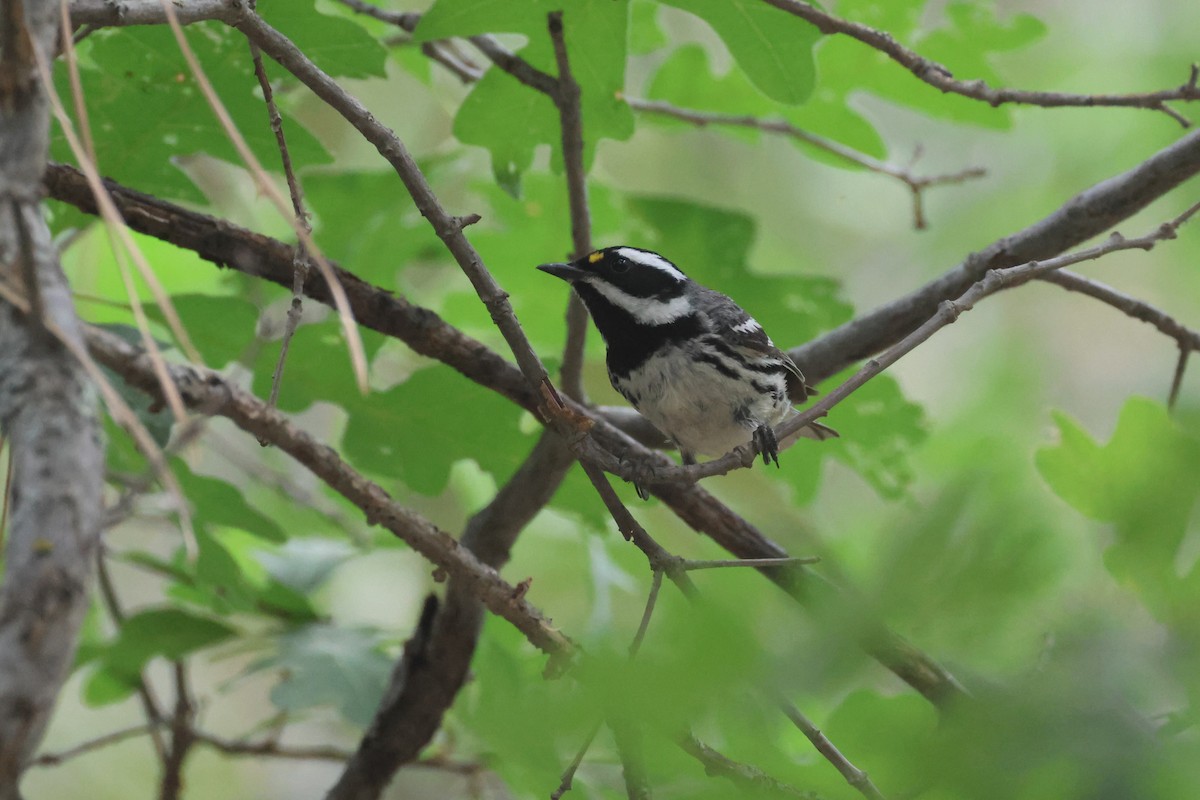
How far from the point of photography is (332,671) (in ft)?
9.07

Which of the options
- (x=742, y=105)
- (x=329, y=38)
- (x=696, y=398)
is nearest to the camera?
(x=329, y=38)

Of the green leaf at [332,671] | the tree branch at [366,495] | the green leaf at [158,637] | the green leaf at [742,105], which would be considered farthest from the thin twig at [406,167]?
the green leaf at [742,105]

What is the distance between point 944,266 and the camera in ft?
20.0

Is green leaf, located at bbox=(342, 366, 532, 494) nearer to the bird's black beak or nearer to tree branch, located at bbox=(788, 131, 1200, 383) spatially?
the bird's black beak

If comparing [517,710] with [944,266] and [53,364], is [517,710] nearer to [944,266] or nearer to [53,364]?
[53,364]

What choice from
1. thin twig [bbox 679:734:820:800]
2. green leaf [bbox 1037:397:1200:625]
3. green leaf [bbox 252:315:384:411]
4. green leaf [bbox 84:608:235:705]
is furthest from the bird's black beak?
green leaf [bbox 1037:397:1200:625]

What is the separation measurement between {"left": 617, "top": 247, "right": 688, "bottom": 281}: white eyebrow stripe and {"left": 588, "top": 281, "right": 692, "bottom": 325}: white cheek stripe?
9 centimetres

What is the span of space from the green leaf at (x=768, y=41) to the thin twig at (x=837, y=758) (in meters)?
1.50

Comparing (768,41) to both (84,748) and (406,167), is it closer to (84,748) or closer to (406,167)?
(406,167)

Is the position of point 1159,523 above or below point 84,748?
above

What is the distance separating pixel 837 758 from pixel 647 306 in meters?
1.89

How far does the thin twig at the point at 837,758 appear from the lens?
97 centimetres

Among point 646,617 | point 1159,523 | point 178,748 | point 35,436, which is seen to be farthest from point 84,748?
point 1159,523

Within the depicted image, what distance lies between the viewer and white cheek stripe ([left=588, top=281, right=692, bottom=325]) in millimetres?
2992
